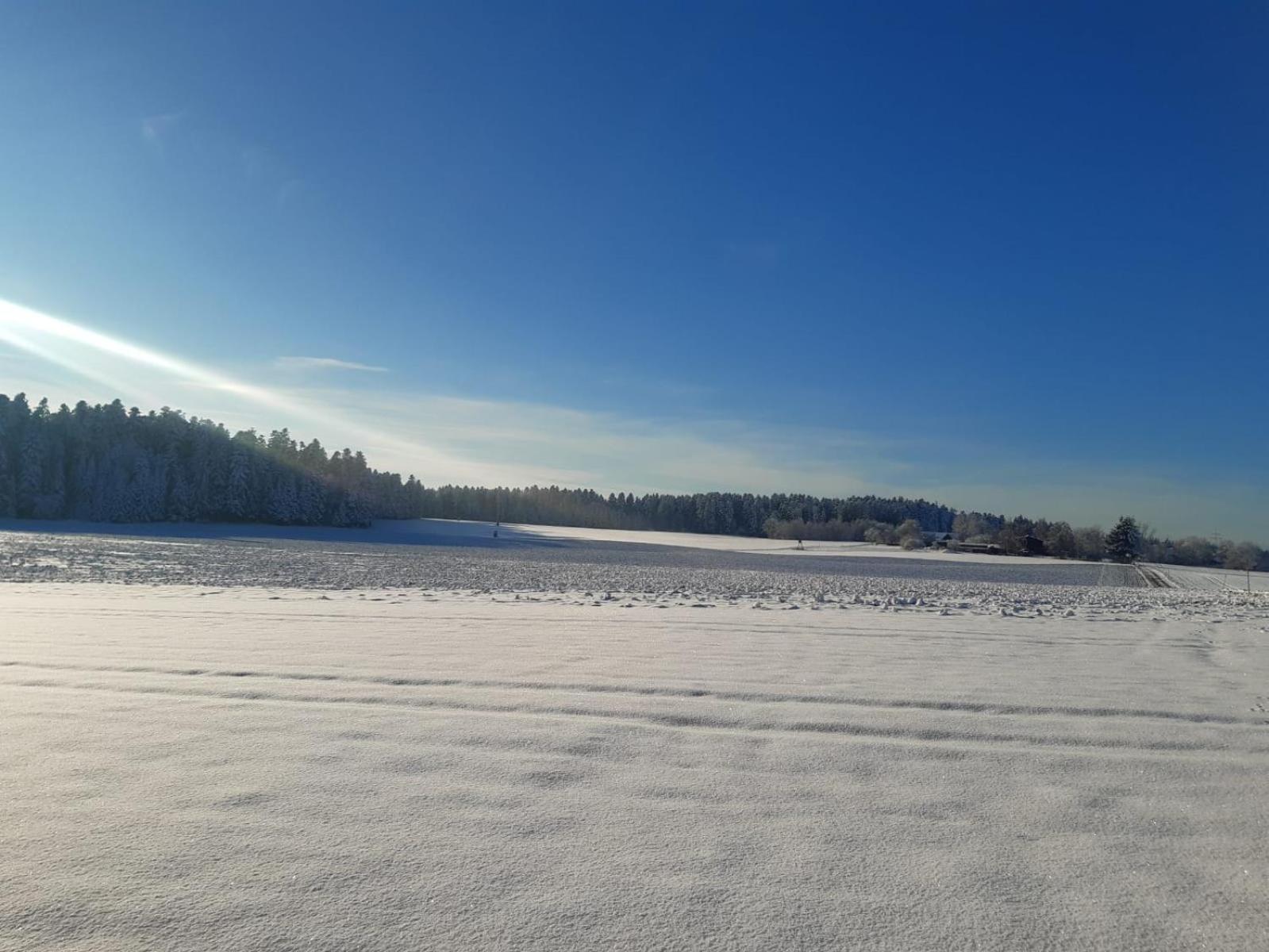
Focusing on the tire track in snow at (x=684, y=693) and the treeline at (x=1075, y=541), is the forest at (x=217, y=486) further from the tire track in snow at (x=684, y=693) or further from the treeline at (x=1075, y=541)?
the tire track in snow at (x=684, y=693)

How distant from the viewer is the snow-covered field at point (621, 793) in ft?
9.12

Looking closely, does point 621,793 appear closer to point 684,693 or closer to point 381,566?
point 684,693

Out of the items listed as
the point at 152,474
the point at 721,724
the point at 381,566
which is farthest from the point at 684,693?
the point at 152,474

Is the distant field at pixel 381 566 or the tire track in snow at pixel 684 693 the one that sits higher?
the tire track in snow at pixel 684 693

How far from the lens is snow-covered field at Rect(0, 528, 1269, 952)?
278cm

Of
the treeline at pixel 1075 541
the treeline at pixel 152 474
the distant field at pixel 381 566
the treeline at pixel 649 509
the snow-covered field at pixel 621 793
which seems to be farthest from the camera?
the treeline at pixel 649 509

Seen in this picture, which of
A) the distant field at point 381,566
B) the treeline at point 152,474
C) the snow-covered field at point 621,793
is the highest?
the treeline at point 152,474

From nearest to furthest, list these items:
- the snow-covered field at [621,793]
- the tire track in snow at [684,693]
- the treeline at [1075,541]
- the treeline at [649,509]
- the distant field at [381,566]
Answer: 1. the snow-covered field at [621,793]
2. the tire track in snow at [684,693]
3. the distant field at [381,566]
4. the treeline at [1075,541]
5. the treeline at [649,509]

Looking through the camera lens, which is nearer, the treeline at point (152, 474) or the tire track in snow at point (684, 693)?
the tire track in snow at point (684, 693)

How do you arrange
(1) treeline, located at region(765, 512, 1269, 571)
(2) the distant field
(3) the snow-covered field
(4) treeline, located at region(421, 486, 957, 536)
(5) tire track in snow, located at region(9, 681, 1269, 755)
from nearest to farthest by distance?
1. (3) the snow-covered field
2. (5) tire track in snow, located at region(9, 681, 1269, 755)
3. (2) the distant field
4. (1) treeline, located at region(765, 512, 1269, 571)
5. (4) treeline, located at region(421, 486, 957, 536)

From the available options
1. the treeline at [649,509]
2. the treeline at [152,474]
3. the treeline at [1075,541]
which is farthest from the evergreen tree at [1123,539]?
the treeline at [152,474]

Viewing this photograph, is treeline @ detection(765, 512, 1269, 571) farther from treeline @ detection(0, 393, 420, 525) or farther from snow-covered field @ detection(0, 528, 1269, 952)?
snow-covered field @ detection(0, 528, 1269, 952)

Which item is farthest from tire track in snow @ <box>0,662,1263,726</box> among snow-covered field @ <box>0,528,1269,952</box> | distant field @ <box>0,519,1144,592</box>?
distant field @ <box>0,519,1144,592</box>

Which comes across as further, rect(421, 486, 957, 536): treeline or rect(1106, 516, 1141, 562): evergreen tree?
rect(421, 486, 957, 536): treeline
